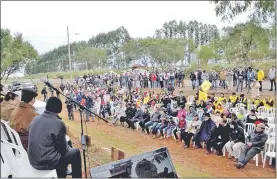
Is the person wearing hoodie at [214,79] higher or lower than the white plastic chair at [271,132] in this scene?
higher

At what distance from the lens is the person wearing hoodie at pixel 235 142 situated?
260 inches

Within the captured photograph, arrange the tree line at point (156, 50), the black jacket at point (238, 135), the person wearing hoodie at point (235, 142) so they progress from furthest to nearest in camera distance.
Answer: the tree line at point (156, 50), the black jacket at point (238, 135), the person wearing hoodie at point (235, 142)

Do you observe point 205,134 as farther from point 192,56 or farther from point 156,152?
point 192,56

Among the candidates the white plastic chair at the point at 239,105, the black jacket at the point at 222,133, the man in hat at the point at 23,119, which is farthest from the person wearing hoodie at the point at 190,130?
the man in hat at the point at 23,119

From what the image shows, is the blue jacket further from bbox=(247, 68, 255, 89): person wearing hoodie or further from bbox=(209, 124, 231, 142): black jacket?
bbox=(209, 124, 231, 142): black jacket

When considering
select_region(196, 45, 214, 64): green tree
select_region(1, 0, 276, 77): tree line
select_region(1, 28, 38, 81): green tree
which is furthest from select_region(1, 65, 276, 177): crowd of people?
select_region(196, 45, 214, 64): green tree

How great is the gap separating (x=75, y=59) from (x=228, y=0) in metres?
31.3

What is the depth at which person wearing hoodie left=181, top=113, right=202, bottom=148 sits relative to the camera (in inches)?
318

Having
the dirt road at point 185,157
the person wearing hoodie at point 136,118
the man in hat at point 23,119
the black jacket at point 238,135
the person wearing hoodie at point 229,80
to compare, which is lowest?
the dirt road at point 185,157

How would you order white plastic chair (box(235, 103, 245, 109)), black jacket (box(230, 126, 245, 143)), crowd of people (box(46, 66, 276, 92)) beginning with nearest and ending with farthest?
black jacket (box(230, 126, 245, 143))
white plastic chair (box(235, 103, 245, 109))
crowd of people (box(46, 66, 276, 92))

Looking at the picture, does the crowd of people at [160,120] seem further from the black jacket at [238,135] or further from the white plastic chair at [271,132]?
the white plastic chair at [271,132]

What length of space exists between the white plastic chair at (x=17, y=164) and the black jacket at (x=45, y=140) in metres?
0.06

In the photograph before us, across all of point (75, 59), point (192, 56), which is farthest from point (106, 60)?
point (192, 56)

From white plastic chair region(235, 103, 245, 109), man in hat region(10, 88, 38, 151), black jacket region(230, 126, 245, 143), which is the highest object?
man in hat region(10, 88, 38, 151)
